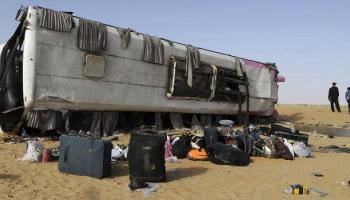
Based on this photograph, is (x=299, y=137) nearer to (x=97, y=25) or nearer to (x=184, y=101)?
(x=184, y=101)

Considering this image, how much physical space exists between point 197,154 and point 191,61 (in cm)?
613

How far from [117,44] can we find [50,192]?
7.15 meters

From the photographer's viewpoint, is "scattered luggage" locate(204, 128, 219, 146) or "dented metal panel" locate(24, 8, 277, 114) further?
"dented metal panel" locate(24, 8, 277, 114)

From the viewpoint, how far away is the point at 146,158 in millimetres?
7281

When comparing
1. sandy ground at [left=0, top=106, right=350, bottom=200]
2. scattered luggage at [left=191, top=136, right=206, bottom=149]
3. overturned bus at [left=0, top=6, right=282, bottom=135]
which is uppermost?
overturned bus at [left=0, top=6, right=282, bottom=135]

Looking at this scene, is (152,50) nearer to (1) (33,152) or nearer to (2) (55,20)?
(2) (55,20)

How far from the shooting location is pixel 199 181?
769 centimetres

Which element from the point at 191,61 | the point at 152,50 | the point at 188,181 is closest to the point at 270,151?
the point at 188,181

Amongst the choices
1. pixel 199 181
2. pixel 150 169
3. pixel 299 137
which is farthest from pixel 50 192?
pixel 299 137

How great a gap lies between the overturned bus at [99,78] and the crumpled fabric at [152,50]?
31 millimetres

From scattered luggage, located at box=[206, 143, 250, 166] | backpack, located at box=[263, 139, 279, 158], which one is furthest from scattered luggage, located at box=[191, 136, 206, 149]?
backpack, located at box=[263, 139, 279, 158]

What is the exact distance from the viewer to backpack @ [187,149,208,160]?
9.77 meters

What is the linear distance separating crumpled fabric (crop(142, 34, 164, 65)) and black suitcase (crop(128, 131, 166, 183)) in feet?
22.1

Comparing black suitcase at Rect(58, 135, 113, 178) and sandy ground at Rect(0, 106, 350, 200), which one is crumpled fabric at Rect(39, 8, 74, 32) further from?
black suitcase at Rect(58, 135, 113, 178)
